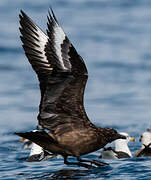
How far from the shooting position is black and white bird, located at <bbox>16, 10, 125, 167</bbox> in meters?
8.91

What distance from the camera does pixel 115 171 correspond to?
951 cm

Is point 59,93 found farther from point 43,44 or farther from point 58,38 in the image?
point 43,44

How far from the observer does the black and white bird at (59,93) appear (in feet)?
29.2

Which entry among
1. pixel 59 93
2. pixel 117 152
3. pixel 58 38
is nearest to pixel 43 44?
pixel 58 38

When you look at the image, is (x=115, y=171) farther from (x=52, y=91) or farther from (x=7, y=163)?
(x=7, y=163)

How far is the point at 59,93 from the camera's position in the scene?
902 centimetres

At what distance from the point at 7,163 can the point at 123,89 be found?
10.00m

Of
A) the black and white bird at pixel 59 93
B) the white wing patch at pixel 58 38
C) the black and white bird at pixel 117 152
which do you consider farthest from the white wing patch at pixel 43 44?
the black and white bird at pixel 117 152

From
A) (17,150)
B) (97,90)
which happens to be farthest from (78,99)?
(97,90)


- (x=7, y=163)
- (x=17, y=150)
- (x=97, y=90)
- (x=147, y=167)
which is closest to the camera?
(x=147, y=167)

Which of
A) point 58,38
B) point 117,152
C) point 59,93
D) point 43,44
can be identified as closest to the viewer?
point 59,93

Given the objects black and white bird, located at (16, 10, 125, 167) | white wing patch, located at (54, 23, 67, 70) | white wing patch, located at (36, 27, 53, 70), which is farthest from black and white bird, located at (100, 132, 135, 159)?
white wing patch, located at (54, 23, 67, 70)

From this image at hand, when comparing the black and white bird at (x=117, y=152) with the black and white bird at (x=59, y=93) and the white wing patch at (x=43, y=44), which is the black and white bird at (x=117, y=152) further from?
the white wing patch at (x=43, y=44)

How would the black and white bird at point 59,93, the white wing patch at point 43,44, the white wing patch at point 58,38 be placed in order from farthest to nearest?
1. the white wing patch at point 43,44
2. the white wing patch at point 58,38
3. the black and white bird at point 59,93
